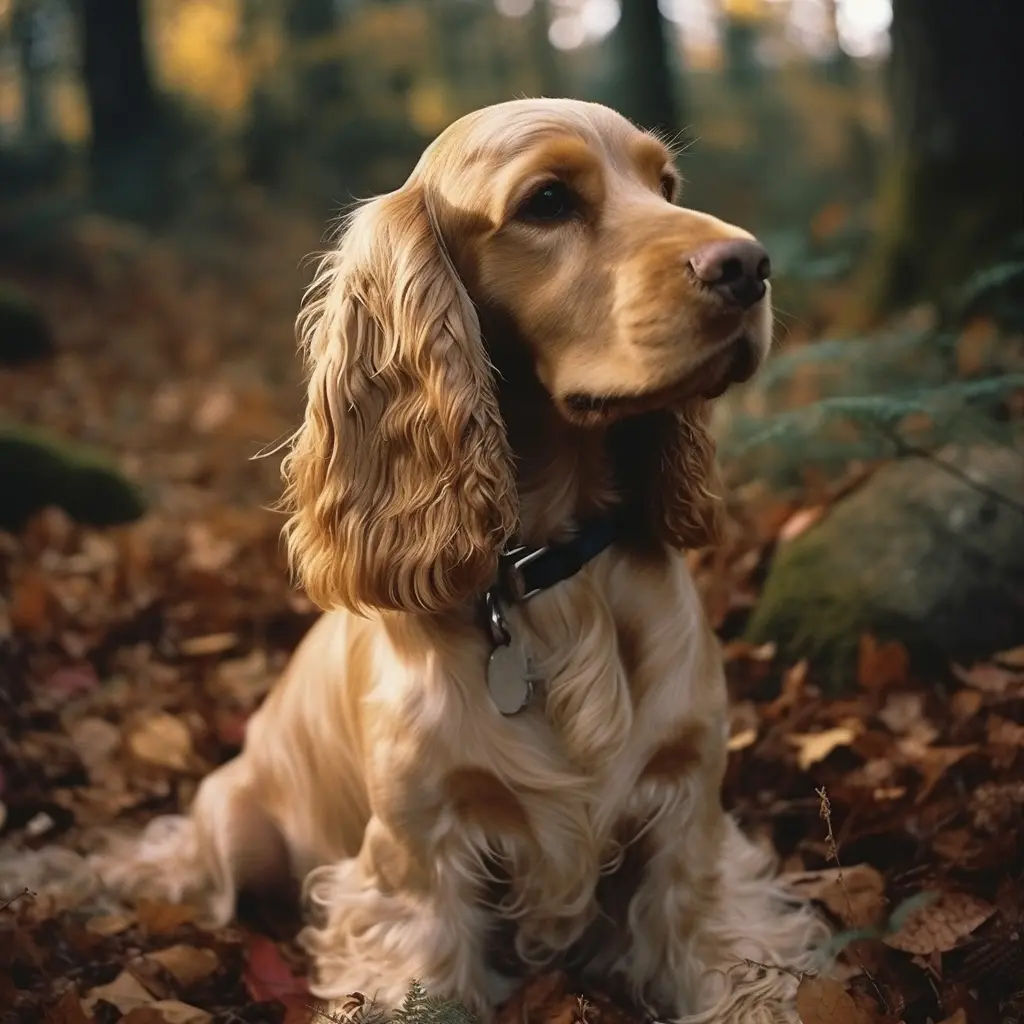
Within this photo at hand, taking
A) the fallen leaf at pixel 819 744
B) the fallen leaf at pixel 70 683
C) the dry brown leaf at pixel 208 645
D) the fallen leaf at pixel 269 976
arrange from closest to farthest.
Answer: the fallen leaf at pixel 269 976
the fallen leaf at pixel 819 744
the fallen leaf at pixel 70 683
the dry brown leaf at pixel 208 645

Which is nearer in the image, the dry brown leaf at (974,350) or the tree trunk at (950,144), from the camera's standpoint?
the dry brown leaf at (974,350)

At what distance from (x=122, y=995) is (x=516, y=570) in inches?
47.4

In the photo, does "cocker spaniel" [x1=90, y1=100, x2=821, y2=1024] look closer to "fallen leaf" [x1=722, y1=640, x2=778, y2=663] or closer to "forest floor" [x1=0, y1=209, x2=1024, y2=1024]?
"forest floor" [x1=0, y1=209, x2=1024, y2=1024]

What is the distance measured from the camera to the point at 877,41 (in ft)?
33.8

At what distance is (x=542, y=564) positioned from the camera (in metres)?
2.37

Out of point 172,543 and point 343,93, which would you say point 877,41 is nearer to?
point 343,93

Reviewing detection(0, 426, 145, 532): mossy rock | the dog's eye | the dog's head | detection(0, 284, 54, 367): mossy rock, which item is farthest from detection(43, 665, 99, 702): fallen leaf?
detection(0, 284, 54, 367): mossy rock

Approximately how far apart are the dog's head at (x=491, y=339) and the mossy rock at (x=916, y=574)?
1024mm

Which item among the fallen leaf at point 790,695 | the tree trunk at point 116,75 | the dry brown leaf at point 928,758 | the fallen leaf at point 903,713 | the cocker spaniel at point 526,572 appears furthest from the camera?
the tree trunk at point 116,75

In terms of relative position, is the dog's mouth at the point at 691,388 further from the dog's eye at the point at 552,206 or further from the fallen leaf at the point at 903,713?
the fallen leaf at the point at 903,713

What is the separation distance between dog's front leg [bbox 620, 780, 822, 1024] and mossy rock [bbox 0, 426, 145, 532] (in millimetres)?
3629

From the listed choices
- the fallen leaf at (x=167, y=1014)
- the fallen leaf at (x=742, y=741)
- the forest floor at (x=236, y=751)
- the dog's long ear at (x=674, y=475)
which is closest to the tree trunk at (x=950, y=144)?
the forest floor at (x=236, y=751)

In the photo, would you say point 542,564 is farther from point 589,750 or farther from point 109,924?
point 109,924

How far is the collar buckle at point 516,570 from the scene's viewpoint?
7.77 ft
